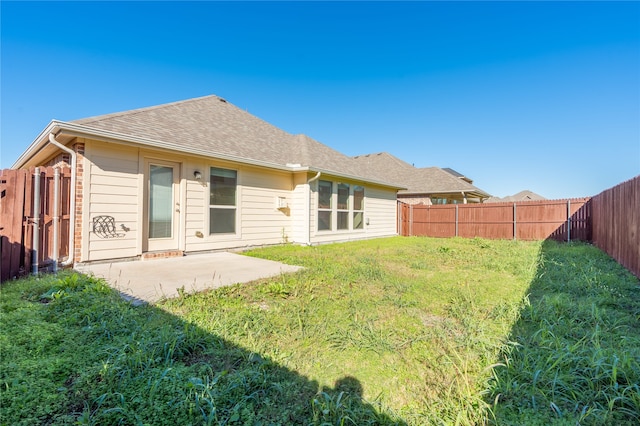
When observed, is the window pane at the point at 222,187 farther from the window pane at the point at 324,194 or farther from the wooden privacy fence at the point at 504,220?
the wooden privacy fence at the point at 504,220

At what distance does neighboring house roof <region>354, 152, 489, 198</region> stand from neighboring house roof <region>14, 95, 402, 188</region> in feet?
19.3

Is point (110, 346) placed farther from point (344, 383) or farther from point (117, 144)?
point (117, 144)

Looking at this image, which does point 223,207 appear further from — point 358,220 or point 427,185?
point 427,185

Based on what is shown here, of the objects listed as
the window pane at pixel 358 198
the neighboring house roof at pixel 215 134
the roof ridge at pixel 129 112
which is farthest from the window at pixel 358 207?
the roof ridge at pixel 129 112

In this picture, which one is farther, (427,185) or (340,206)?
(427,185)

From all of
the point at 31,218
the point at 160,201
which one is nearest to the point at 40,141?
the point at 31,218

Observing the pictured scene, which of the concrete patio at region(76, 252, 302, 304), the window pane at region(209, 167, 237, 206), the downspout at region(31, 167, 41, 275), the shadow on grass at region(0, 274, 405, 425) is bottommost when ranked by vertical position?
the shadow on grass at region(0, 274, 405, 425)

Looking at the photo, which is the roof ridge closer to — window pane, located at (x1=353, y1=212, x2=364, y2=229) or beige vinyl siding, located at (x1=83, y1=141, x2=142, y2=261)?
beige vinyl siding, located at (x1=83, y1=141, x2=142, y2=261)

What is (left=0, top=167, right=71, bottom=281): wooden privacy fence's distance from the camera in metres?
4.21

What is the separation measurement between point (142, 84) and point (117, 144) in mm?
6916

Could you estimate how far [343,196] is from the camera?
423 inches

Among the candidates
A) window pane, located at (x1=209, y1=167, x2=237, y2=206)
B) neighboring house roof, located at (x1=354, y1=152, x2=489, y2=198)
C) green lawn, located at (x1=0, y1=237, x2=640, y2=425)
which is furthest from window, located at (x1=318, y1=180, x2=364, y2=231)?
green lawn, located at (x1=0, y1=237, x2=640, y2=425)

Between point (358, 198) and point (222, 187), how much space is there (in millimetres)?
5915

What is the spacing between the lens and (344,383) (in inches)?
80.3
